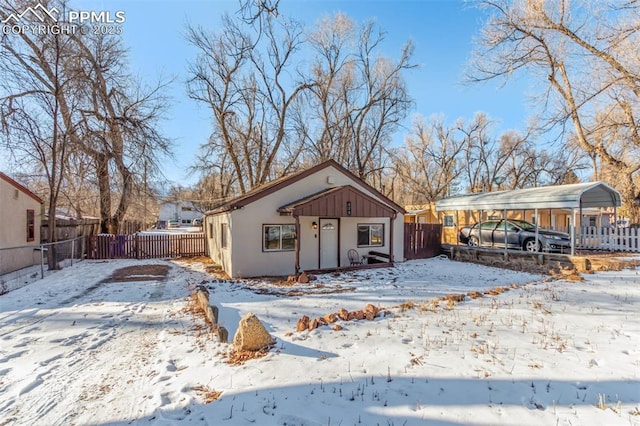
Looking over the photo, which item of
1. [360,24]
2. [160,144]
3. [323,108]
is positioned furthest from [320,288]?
[360,24]

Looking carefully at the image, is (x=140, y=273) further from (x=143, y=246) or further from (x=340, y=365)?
(x=340, y=365)

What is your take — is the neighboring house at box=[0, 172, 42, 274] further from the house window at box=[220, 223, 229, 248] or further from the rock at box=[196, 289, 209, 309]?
the rock at box=[196, 289, 209, 309]

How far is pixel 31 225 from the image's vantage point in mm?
13086

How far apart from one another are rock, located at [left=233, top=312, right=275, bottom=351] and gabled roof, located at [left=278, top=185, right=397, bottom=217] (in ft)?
22.5

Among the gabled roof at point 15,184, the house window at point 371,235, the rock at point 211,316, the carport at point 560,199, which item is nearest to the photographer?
the rock at point 211,316

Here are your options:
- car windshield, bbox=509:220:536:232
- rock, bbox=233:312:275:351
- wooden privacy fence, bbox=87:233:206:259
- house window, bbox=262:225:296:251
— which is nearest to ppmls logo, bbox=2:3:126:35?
wooden privacy fence, bbox=87:233:206:259

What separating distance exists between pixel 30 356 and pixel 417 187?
3602cm

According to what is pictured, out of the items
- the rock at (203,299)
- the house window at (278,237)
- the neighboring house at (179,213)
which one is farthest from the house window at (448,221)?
the neighboring house at (179,213)

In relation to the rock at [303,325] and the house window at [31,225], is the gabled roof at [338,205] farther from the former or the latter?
the house window at [31,225]

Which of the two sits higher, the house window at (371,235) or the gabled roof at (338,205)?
the gabled roof at (338,205)

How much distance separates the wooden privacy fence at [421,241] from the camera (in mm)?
16516

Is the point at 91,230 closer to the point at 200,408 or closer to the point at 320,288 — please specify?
the point at 320,288

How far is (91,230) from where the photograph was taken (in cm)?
1822

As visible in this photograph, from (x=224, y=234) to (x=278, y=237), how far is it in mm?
2321
